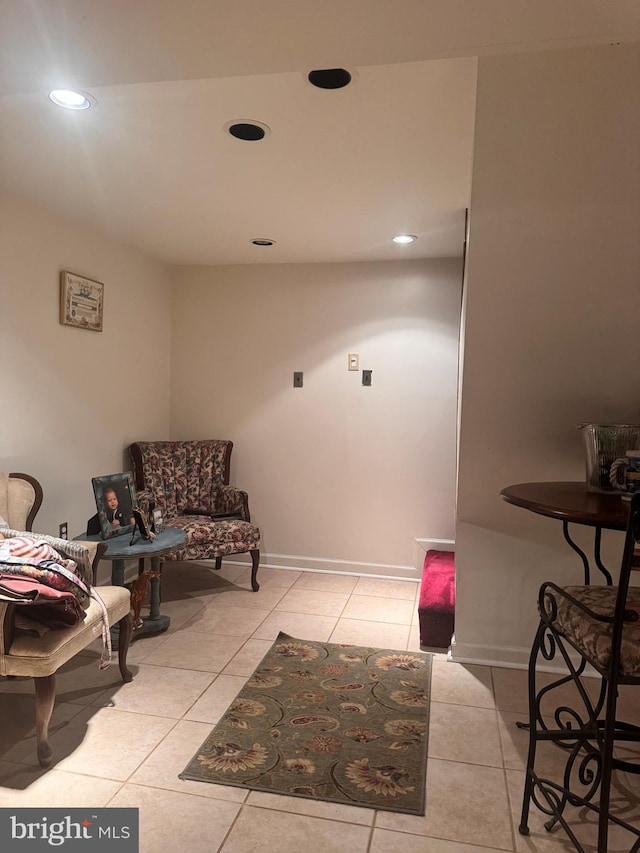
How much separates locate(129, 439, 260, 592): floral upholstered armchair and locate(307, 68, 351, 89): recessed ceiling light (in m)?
2.56

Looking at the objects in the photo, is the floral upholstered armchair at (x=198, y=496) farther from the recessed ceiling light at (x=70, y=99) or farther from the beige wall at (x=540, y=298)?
the recessed ceiling light at (x=70, y=99)

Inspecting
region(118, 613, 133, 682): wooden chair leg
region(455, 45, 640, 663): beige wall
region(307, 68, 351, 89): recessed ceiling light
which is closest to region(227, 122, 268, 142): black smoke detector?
region(307, 68, 351, 89): recessed ceiling light

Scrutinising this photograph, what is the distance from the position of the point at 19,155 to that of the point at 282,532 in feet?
9.57

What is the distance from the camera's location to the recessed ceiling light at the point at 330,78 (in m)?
1.84

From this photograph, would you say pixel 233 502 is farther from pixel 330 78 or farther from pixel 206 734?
pixel 330 78

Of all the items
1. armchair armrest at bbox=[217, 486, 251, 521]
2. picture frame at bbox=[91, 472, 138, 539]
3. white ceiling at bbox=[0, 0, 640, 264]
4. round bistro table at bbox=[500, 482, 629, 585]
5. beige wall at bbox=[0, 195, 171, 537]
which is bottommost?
armchair armrest at bbox=[217, 486, 251, 521]

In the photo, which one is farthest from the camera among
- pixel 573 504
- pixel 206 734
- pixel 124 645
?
pixel 124 645

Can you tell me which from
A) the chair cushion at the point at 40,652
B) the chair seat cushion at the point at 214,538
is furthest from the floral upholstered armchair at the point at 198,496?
the chair cushion at the point at 40,652

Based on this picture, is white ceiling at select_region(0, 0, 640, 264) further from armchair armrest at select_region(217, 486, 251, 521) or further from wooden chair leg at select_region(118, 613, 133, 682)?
wooden chair leg at select_region(118, 613, 133, 682)

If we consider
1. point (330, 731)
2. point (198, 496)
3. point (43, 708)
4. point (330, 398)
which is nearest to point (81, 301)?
point (198, 496)

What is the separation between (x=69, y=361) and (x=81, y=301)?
14.7 inches

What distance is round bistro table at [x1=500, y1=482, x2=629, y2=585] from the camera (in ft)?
4.97

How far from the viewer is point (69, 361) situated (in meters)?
3.37

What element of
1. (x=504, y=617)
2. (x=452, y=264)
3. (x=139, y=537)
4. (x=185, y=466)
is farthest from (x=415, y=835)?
(x=452, y=264)
